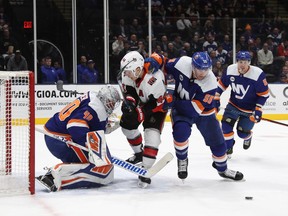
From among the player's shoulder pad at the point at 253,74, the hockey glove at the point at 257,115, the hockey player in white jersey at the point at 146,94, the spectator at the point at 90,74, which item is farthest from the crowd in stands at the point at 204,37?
the hockey player in white jersey at the point at 146,94

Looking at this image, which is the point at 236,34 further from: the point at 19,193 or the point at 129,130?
the point at 19,193

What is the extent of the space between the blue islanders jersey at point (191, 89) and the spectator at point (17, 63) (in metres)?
4.88

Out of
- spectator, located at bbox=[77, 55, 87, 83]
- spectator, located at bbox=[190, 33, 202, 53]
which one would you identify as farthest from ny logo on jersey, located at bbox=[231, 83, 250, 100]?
spectator, located at bbox=[190, 33, 202, 53]

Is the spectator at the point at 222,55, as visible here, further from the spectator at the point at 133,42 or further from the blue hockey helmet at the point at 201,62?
the blue hockey helmet at the point at 201,62

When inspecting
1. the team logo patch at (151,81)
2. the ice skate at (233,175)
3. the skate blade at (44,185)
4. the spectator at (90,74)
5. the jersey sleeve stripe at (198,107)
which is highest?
the team logo patch at (151,81)

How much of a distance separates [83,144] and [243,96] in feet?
7.20

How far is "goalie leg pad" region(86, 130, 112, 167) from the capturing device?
4.13 m

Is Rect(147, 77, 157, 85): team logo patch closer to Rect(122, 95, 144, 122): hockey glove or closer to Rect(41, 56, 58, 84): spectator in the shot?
Rect(122, 95, 144, 122): hockey glove

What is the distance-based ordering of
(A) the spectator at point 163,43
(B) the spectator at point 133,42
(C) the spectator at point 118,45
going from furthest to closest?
1. (A) the spectator at point 163,43
2. (B) the spectator at point 133,42
3. (C) the spectator at point 118,45

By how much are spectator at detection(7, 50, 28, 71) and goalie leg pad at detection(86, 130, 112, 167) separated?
5.16 metres

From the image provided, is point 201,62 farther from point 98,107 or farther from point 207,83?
point 98,107

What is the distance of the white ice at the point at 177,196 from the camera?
376cm

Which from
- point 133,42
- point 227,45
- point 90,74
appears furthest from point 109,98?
point 227,45

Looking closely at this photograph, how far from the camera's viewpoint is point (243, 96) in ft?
19.6
